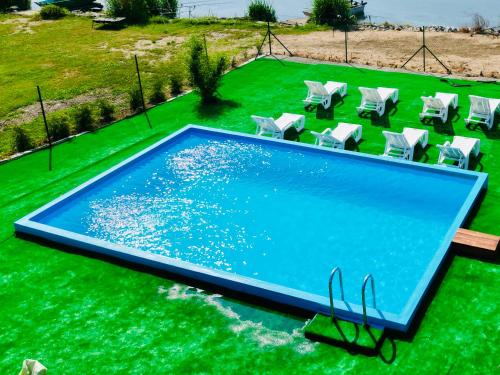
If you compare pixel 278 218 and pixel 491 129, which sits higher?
pixel 491 129

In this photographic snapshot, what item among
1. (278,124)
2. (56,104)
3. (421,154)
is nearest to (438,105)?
(421,154)

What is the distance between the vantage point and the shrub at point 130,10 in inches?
1227

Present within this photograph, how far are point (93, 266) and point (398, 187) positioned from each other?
6480mm

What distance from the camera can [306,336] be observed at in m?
9.65

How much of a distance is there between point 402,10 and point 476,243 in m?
26.7

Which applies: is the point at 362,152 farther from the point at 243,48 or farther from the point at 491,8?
the point at 491,8

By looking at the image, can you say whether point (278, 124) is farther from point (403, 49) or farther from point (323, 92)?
point (403, 49)

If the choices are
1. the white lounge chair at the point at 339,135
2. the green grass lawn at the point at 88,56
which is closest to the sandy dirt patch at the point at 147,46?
the green grass lawn at the point at 88,56

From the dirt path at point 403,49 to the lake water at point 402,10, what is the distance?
20.1 ft

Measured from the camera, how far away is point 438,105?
16.6 m

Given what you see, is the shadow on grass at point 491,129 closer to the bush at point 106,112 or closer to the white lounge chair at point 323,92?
the white lounge chair at point 323,92

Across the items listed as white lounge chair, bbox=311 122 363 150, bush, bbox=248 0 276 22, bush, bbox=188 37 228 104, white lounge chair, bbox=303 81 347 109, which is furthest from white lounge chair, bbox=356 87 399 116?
bush, bbox=248 0 276 22

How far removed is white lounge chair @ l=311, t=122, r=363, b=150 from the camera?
1550 cm

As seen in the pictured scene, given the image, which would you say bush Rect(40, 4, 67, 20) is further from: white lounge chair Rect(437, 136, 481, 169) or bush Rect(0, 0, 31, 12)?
white lounge chair Rect(437, 136, 481, 169)
